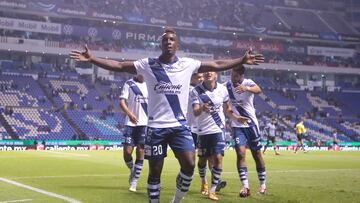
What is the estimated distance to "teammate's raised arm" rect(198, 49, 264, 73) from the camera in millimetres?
7176

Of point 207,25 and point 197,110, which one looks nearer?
point 197,110

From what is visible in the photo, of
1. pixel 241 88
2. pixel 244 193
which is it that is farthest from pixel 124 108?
pixel 244 193

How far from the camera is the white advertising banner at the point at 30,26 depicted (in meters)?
52.8

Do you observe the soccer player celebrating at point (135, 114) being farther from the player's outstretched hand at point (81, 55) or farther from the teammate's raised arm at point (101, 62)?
the player's outstretched hand at point (81, 55)

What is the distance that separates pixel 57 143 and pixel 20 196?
99.6 feet

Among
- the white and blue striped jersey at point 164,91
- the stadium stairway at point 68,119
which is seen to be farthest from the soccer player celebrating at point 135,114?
the stadium stairway at point 68,119

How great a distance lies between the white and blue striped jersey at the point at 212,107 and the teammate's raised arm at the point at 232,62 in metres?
2.56

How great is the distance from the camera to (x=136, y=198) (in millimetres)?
9234

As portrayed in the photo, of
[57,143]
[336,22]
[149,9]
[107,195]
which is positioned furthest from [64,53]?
[107,195]

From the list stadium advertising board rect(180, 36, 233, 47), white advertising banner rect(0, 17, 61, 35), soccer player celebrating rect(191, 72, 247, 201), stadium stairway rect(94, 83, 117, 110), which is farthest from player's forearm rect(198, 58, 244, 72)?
stadium advertising board rect(180, 36, 233, 47)

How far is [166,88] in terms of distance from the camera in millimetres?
7211

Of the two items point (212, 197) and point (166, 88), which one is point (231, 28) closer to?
point (212, 197)

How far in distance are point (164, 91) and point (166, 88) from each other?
0.17ft

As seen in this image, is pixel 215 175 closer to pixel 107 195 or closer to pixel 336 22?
pixel 107 195
